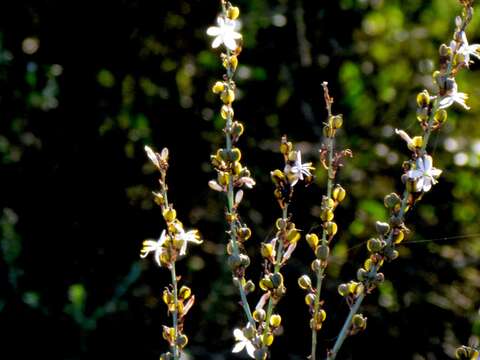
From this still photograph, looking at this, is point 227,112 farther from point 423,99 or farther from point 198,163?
point 198,163

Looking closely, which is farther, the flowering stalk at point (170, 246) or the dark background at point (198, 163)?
the dark background at point (198, 163)

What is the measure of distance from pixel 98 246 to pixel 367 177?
1.09 m

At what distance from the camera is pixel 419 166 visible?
1.14 m

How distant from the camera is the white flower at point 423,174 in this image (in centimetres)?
112

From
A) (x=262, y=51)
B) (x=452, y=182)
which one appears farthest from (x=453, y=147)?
(x=262, y=51)

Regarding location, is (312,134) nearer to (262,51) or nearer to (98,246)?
(262,51)

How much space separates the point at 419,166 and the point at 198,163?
165 centimetres

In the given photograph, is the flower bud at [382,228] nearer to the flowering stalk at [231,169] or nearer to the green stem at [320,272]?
the green stem at [320,272]

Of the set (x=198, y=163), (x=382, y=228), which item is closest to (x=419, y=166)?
(x=382, y=228)

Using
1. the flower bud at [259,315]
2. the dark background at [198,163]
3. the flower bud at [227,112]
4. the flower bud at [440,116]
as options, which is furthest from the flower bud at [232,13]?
the dark background at [198,163]

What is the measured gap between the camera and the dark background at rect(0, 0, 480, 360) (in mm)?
2553

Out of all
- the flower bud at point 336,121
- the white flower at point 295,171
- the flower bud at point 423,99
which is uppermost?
the flower bud at point 423,99

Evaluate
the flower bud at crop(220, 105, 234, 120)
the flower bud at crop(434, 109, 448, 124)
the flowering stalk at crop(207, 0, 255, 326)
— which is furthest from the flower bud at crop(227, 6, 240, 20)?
the flower bud at crop(434, 109, 448, 124)

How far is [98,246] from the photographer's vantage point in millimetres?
2602
